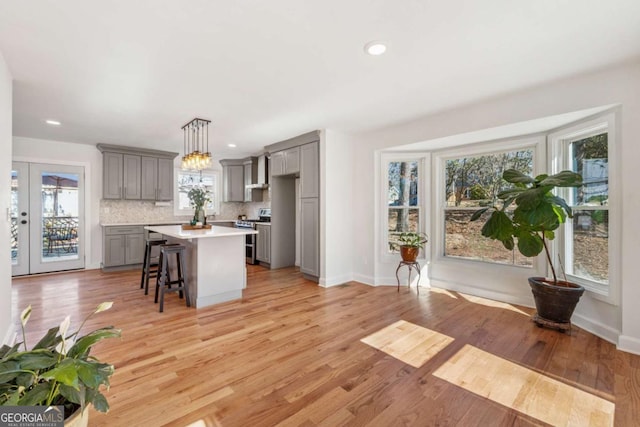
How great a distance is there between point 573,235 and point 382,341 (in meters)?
2.47

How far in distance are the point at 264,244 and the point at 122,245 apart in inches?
105

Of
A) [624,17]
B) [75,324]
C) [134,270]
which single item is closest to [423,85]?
[624,17]

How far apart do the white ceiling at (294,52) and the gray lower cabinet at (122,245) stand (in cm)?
241

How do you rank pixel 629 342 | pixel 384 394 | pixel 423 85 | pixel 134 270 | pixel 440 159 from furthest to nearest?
1. pixel 134 270
2. pixel 440 159
3. pixel 423 85
4. pixel 629 342
5. pixel 384 394

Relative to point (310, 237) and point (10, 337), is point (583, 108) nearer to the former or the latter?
point (310, 237)

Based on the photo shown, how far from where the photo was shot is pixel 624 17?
1.86m

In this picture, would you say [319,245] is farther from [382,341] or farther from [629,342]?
[629,342]

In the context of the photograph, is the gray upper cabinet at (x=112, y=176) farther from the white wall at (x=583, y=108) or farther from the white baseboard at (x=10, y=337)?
the white wall at (x=583, y=108)

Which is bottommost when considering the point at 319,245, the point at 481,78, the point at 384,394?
the point at 384,394

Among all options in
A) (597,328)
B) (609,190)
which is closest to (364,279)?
(597,328)

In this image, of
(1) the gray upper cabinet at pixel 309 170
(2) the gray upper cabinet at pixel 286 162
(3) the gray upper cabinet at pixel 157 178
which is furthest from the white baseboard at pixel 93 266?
(1) the gray upper cabinet at pixel 309 170

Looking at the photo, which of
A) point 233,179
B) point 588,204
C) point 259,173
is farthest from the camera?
point 233,179

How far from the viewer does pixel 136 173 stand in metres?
5.80

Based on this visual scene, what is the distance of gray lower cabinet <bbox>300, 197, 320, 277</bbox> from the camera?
4.57 m
